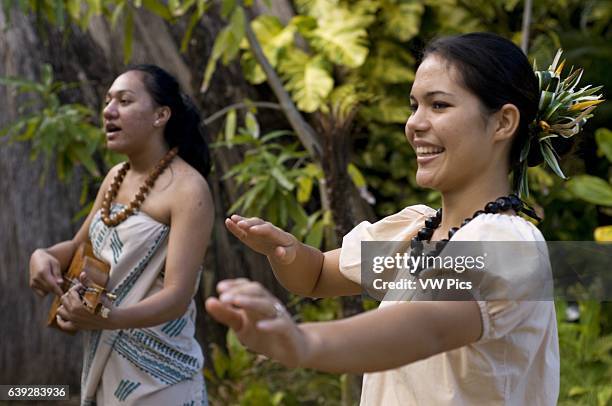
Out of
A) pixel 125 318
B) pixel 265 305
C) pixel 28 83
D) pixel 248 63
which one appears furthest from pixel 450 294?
pixel 248 63

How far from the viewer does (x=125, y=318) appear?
8.39ft

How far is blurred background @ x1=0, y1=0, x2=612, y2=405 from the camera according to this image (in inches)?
188

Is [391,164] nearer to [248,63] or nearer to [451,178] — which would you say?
[248,63]

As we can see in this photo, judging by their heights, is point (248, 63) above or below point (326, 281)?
above

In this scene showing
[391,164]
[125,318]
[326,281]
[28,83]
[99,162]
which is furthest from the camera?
[391,164]

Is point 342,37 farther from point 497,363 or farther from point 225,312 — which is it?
point 225,312

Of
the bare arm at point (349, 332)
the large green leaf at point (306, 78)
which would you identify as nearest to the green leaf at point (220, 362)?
the large green leaf at point (306, 78)

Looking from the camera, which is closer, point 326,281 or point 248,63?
point 326,281

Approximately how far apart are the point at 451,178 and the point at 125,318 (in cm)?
120

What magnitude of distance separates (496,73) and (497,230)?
0.32 metres

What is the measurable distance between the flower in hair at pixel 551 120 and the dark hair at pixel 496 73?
0.7 inches

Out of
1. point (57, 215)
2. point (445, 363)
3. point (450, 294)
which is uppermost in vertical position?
point (57, 215)

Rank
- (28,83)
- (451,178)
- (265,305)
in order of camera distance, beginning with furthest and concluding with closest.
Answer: (28,83) < (451,178) < (265,305)

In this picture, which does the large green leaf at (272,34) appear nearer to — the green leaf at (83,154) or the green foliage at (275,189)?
the green foliage at (275,189)
